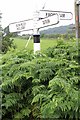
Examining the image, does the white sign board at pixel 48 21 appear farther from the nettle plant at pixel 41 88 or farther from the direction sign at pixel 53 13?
the nettle plant at pixel 41 88

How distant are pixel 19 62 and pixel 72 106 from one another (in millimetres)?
1322

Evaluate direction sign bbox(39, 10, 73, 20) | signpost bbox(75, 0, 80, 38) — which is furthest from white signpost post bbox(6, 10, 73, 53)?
signpost bbox(75, 0, 80, 38)

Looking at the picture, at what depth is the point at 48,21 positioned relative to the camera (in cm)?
484

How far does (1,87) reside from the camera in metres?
3.98

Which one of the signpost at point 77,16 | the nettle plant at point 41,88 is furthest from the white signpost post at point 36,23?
the signpost at point 77,16

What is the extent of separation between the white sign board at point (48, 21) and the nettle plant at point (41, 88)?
543 millimetres

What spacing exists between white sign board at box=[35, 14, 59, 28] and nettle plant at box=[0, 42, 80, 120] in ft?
1.78

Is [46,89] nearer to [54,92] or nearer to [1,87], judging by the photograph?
[54,92]

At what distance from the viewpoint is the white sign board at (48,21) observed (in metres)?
4.71

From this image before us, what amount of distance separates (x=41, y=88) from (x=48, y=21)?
4.57ft

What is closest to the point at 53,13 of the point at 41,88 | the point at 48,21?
the point at 48,21

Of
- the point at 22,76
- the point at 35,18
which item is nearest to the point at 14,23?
the point at 35,18

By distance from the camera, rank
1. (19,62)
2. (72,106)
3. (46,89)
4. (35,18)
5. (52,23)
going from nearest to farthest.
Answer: (72,106)
(46,89)
(19,62)
(52,23)
(35,18)

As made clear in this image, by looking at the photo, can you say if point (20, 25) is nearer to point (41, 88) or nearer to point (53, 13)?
point (53, 13)
